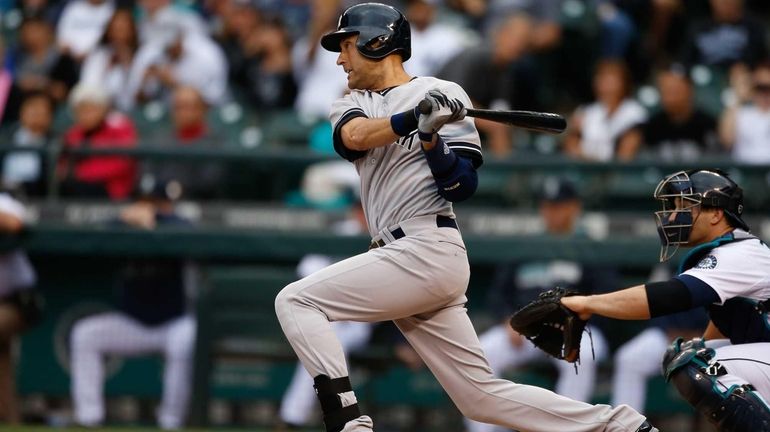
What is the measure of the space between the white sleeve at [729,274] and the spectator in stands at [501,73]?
193 inches

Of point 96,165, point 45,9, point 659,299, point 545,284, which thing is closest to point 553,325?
point 659,299

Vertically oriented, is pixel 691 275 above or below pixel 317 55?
below

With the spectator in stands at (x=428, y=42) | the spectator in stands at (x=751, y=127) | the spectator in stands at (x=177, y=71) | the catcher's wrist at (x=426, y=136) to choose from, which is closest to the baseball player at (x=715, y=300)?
the catcher's wrist at (x=426, y=136)

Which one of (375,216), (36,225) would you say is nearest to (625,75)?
(36,225)

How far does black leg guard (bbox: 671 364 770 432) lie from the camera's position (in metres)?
4.61

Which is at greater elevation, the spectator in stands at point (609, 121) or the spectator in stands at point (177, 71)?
the spectator in stands at point (177, 71)

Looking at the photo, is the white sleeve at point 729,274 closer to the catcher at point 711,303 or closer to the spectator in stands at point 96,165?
the catcher at point 711,303

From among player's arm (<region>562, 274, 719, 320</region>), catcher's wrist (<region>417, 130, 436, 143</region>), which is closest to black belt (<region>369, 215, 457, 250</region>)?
catcher's wrist (<region>417, 130, 436, 143</region>)

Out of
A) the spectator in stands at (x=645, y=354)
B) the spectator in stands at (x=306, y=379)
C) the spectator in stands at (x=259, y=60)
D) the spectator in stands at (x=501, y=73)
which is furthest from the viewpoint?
the spectator in stands at (x=259, y=60)

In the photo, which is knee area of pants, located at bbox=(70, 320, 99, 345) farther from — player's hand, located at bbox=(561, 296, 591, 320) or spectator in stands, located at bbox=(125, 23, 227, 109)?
player's hand, located at bbox=(561, 296, 591, 320)

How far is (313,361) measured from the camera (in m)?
4.64

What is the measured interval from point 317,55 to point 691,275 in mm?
6106

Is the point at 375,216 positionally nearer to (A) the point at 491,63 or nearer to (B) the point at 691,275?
(B) the point at 691,275

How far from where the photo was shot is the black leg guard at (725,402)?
4.61 m
